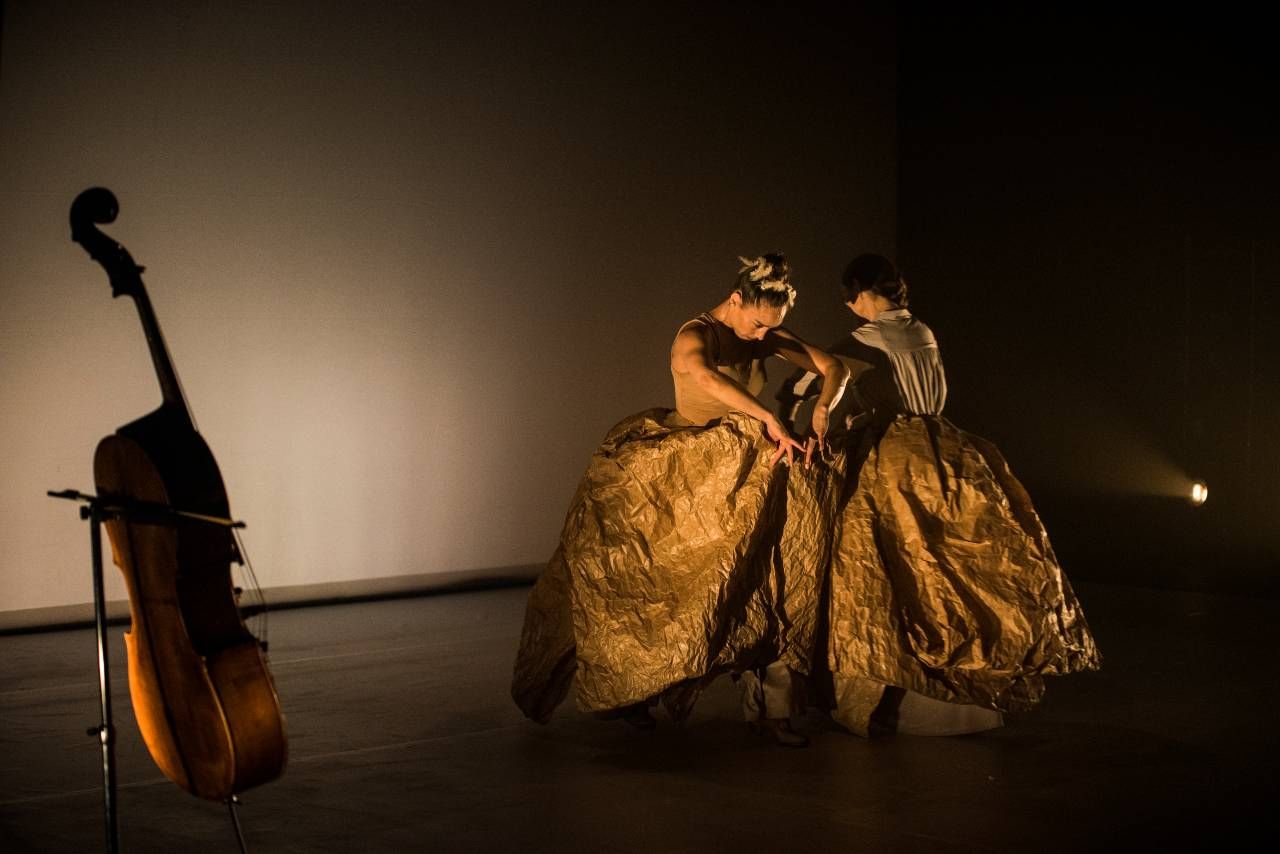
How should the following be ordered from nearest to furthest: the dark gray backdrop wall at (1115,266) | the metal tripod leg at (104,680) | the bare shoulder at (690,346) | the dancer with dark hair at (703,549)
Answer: the metal tripod leg at (104,680) → the dancer with dark hair at (703,549) → the bare shoulder at (690,346) → the dark gray backdrop wall at (1115,266)

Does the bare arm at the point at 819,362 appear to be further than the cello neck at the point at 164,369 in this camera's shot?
Yes

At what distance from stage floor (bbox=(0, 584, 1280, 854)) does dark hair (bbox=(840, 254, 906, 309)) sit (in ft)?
4.16

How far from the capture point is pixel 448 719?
427 centimetres

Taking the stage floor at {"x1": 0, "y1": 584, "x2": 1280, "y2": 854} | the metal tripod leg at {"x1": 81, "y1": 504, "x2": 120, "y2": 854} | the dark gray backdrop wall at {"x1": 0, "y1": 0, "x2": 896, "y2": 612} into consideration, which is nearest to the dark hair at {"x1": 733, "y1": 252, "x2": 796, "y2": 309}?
the stage floor at {"x1": 0, "y1": 584, "x2": 1280, "y2": 854}

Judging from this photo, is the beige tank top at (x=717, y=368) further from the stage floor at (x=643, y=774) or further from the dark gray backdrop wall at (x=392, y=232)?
the dark gray backdrop wall at (x=392, y=232)

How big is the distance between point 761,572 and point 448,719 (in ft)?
3.51

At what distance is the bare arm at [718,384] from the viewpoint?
3.88 metres

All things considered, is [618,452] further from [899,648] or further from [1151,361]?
[1151,361]

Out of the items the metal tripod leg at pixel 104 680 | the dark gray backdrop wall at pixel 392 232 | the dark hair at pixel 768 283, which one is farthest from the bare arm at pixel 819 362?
the dark gray backdrop wall at pixel 392 232

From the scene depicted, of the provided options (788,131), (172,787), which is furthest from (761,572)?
(788,131)

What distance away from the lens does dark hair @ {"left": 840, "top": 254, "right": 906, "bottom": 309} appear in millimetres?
4320

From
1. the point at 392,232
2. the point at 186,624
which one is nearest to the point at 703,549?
the point at 186,624

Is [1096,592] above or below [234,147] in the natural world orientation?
below

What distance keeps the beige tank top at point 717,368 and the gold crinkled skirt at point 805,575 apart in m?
0.12
